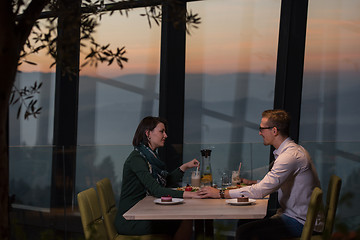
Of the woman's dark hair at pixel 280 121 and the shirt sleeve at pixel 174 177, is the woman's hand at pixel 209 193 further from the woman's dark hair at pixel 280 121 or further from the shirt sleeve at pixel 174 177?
the shirt sleeve at pixel 174 177

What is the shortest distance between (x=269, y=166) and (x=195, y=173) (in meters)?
1.12

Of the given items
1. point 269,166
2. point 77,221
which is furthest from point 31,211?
point 269,166

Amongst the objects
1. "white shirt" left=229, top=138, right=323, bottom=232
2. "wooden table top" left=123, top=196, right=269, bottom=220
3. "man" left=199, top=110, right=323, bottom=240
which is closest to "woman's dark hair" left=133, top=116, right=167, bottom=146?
"wooden table top" left=123, top=196, right=269, bottom=220

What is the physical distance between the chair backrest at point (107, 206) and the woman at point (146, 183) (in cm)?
7

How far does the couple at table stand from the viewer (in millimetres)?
3686

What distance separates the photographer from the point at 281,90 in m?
5.41

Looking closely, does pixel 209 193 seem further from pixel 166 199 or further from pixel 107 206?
pixel 107 206

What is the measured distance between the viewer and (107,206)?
4.07 meters

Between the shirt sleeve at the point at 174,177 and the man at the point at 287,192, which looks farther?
the shirt sleeve at the point at 174,177

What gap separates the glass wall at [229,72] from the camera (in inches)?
228

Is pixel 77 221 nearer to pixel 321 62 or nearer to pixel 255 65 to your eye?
pixel 255 65

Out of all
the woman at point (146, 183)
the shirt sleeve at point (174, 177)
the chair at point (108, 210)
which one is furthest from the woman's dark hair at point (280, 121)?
the chair at point (108, 210)

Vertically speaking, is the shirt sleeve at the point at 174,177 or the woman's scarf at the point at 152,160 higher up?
the woman's scarf at the point at 152,160

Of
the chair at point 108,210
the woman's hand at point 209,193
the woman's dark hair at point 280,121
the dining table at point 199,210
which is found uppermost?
the woman's dark hair at point 280,121
